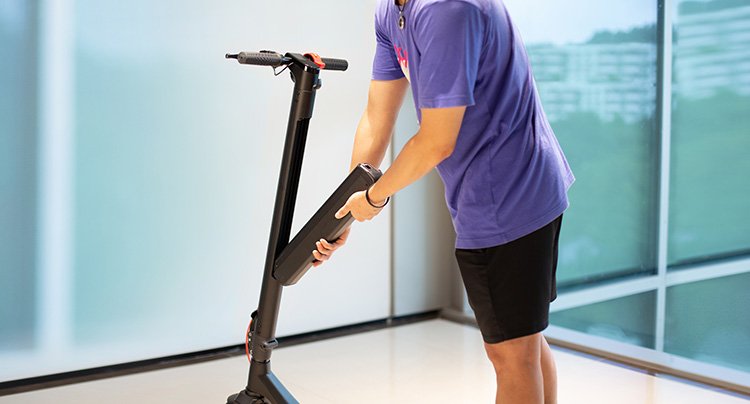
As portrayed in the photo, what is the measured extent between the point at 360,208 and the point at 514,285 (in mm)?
363

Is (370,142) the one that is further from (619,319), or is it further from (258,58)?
(619,319)

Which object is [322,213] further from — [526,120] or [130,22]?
[130,22]

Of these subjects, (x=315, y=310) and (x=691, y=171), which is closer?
(x=691, y=171)

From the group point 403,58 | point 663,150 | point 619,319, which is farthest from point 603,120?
point 403,58

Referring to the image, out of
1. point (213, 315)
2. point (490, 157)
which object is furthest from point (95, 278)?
point (490, 157)

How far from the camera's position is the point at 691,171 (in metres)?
2.81

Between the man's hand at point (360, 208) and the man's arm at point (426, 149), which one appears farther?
the man's hand at point (360, 208)

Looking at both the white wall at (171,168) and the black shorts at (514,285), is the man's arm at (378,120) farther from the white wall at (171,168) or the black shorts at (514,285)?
the white wall at (171,168)

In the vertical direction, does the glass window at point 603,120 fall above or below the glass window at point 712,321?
above

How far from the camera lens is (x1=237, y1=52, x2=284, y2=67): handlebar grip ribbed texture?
6.07 ft

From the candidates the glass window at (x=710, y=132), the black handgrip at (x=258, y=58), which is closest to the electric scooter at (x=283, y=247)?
the black handgrip at (x=258, y=58)

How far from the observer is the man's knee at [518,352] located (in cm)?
160

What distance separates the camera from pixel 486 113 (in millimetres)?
1573

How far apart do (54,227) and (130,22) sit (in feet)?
2.57
